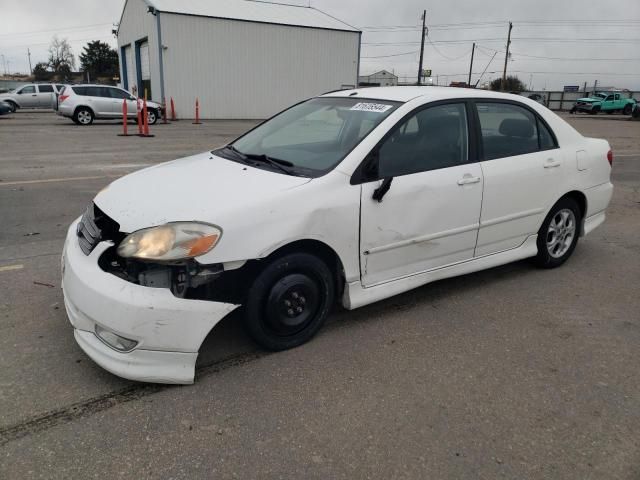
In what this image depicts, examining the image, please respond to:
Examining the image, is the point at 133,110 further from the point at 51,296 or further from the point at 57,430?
the point at 57,430

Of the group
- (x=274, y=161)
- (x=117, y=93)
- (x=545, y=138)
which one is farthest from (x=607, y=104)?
(x=274, y=161)

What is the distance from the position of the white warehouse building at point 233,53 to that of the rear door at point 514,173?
72.6 ft

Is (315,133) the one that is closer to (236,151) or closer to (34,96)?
(236,151)

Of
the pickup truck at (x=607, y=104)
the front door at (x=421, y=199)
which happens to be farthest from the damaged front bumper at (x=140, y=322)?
the pickup truck at (x=607, y=104)

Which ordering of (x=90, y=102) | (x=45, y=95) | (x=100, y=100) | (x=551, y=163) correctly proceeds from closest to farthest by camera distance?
(x=551, y=163)
(x=90, y=102)
(x=100, y=100)
(x=45, y=95)

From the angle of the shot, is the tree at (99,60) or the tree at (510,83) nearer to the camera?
the tree at (510,83)

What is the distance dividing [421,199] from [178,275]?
170cm

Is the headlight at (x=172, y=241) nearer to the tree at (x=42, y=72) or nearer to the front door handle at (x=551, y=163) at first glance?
the front door handle at (x=551, y=163)

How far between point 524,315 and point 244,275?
7.10ft

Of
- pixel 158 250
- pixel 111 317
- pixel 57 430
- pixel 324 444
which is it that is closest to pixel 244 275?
pixel 158 250

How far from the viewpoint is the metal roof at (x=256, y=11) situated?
1011 inches

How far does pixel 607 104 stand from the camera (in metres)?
41.8

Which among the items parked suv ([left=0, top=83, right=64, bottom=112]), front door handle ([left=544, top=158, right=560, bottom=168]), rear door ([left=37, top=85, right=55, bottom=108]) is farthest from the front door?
rear door ([left=37, top=85, right=55, bottom=108])

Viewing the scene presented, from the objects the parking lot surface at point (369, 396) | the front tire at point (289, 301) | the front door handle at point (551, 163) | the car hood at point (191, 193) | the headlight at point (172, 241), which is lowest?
the parking lot surface at point (369, 396)
